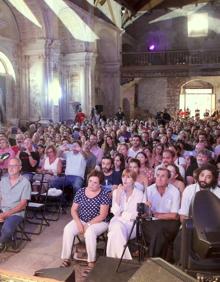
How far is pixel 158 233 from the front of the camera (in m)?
4.95

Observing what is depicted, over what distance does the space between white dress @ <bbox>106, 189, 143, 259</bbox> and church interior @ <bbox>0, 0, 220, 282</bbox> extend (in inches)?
72.8

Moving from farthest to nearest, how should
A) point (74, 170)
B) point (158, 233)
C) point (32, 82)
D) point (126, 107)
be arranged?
point (126, 107) < point (32, 82) < point (74, 170) < point (158, 233)

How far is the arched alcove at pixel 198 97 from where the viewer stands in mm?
27734

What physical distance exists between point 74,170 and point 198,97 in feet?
69.7

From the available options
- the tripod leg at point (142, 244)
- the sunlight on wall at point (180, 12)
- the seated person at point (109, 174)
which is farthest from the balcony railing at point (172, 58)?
the tripod leg at point (142, 244)

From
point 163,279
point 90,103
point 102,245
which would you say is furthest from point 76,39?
point 163,279

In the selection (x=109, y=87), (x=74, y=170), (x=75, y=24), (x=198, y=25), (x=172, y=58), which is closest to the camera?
(x=74, y=170)

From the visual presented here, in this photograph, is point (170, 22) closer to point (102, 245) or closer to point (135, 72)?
point (135, 72)

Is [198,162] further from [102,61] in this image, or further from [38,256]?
[102,61]

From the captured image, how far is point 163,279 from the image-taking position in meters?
2.42

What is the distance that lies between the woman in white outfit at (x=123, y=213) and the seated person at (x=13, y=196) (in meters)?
1.43

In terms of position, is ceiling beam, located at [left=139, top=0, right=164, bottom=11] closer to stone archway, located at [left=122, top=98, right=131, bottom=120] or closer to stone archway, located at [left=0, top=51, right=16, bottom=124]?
stone archway, located at [left=122, top=98, right=131, bottom=120]

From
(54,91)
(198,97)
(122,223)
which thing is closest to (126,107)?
(198,97)

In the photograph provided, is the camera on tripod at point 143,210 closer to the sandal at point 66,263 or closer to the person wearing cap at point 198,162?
the sandal at point 66,263
